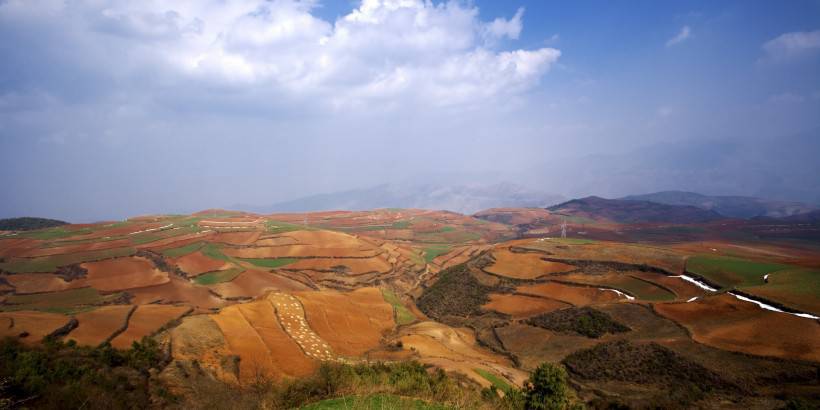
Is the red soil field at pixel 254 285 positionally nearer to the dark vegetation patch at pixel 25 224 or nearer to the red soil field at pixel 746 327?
the red soil field at pixel 746 327

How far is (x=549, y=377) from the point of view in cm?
1717

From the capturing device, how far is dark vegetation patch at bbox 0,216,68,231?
258ft

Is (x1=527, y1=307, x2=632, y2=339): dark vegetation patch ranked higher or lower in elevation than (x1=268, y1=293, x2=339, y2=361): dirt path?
lower

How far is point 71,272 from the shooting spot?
159ft

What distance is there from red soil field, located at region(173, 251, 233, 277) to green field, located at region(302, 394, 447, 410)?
168 feet

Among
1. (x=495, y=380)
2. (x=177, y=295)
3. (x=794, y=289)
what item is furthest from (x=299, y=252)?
(x=794, y=289)

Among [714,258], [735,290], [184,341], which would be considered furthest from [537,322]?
[184,341]

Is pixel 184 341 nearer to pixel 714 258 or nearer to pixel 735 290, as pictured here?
pixel 735 290

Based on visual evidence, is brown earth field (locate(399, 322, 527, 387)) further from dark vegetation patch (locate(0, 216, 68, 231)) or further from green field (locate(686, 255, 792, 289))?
dark vegetation patch (locate(0, 216, 68, 231))

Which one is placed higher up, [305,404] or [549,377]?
[305,404]

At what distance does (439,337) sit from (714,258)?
106ft

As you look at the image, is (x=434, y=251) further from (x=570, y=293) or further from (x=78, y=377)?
(x=78, y=377)

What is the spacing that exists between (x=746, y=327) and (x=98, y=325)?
43124mm

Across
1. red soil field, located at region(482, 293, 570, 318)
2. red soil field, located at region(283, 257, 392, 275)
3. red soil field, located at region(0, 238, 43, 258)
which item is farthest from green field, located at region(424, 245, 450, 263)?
red soil field, located at region(0, 238, 43, 258)
